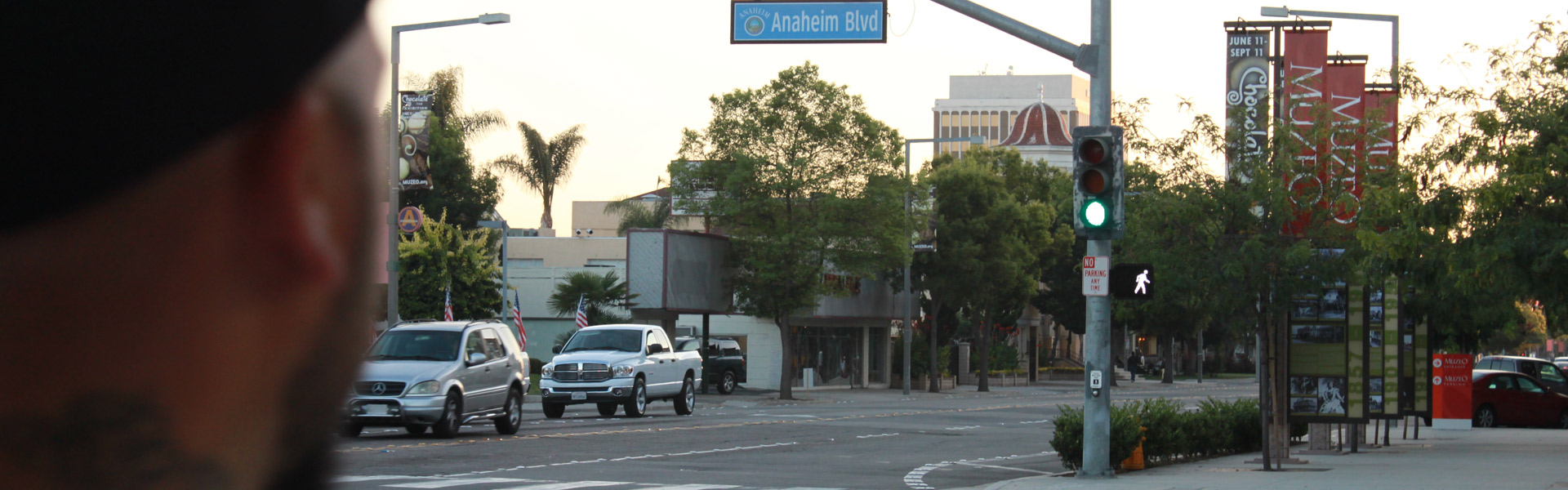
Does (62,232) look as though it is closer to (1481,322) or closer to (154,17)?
(154,17)

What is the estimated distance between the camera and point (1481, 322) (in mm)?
25438

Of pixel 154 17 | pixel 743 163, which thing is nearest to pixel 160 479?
pixel 154 17

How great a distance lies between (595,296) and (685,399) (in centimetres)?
2012

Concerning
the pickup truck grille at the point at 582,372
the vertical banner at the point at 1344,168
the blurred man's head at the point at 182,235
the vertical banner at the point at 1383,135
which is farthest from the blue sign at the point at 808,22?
the pickup truck grille at the point at 582,372

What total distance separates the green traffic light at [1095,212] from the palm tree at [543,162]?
4637cm

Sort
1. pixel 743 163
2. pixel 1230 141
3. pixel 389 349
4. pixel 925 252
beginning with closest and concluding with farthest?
1. pixel 1230 141
2. pixel 389 349
3. pixel 743 163
4. pixel 925 252

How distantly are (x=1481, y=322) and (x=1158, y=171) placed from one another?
10.4 m

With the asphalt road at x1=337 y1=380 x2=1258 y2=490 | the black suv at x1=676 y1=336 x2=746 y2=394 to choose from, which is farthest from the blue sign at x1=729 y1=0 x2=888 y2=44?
the black suv at x1=676 y1=336 x2=746 y2=394

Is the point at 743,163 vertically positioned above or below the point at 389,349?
above

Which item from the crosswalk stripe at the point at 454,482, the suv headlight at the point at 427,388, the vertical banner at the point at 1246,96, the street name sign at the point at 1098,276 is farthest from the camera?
the suv headlight at the point at 427,388

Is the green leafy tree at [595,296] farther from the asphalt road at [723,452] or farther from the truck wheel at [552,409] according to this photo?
the truck wheel at [552,409]

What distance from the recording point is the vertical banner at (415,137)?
2373cm

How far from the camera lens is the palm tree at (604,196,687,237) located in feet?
214

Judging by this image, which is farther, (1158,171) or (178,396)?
(1158,171)
